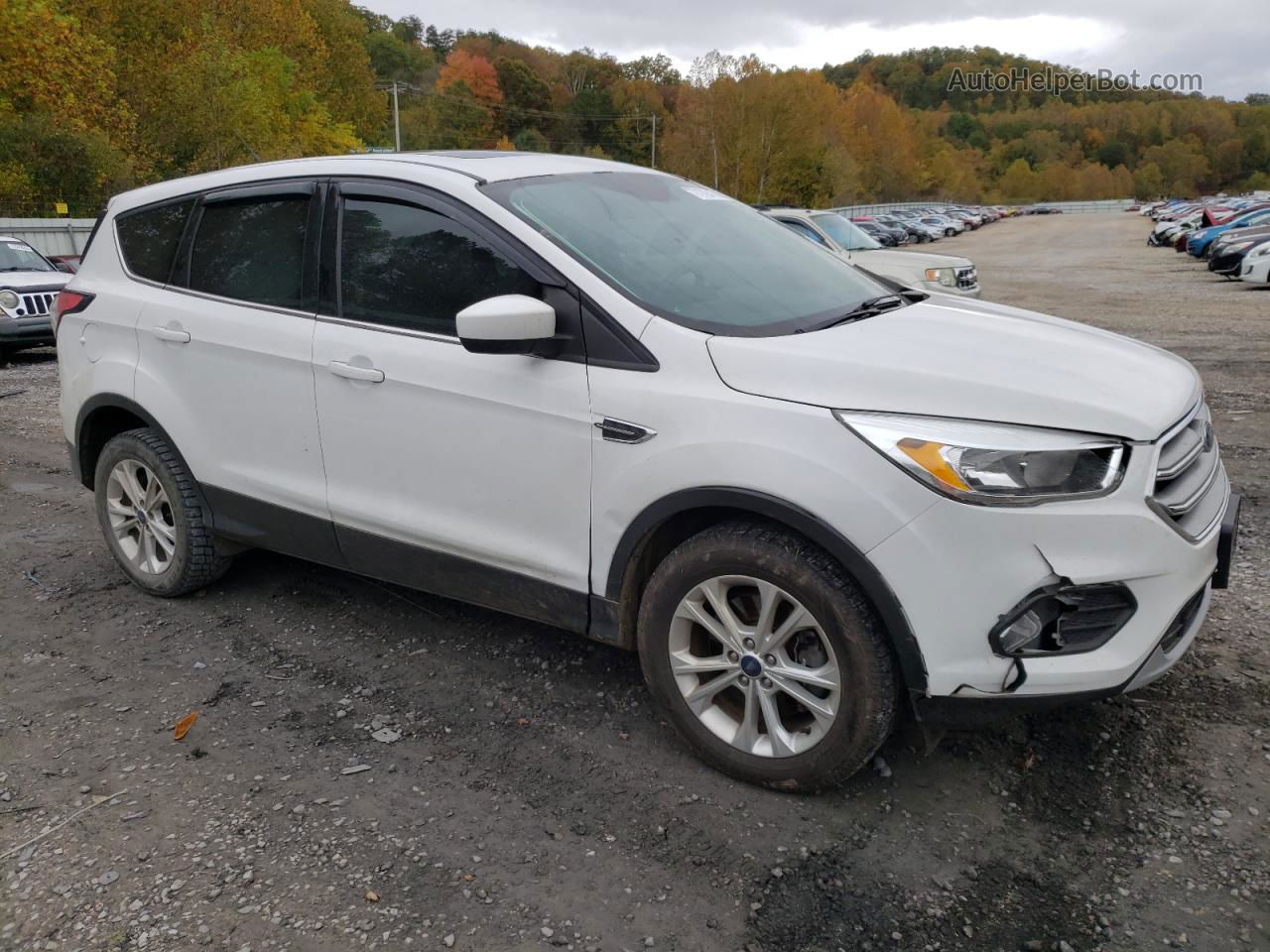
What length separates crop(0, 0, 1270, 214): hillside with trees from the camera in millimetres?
32594

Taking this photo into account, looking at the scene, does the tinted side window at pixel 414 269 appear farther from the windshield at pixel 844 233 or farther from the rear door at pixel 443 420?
the windshield at pixel 844 233

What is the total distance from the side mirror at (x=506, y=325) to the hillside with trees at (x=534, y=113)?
74.6 feet

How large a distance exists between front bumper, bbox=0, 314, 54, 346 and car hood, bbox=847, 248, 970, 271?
9794mm

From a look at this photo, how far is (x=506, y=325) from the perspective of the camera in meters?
3.04

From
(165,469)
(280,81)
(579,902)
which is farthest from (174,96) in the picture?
(579,902)

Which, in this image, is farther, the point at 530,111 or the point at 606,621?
the point at 530,111

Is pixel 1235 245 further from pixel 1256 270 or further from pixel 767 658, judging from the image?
pixel 767 658

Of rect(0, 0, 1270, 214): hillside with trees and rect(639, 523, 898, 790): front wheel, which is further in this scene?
rect(0, 0, 1270, 214): hillside with trees

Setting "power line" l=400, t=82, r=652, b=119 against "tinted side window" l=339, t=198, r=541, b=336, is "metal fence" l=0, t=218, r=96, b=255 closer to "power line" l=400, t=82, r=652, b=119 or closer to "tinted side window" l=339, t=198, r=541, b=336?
"tinted side window" l=339, t=198, r=541, b=336

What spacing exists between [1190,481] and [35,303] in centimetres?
1318

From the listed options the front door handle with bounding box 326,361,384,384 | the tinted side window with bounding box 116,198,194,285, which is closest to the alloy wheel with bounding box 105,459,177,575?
the tinted side window with bounding box 116,198,194,285

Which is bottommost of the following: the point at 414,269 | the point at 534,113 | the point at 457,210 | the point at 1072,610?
the point at 1072,610

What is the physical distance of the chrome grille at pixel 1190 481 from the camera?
8.97 feet

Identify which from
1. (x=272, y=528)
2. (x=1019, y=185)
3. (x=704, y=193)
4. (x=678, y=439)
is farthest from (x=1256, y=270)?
(x=1019, y=185)
